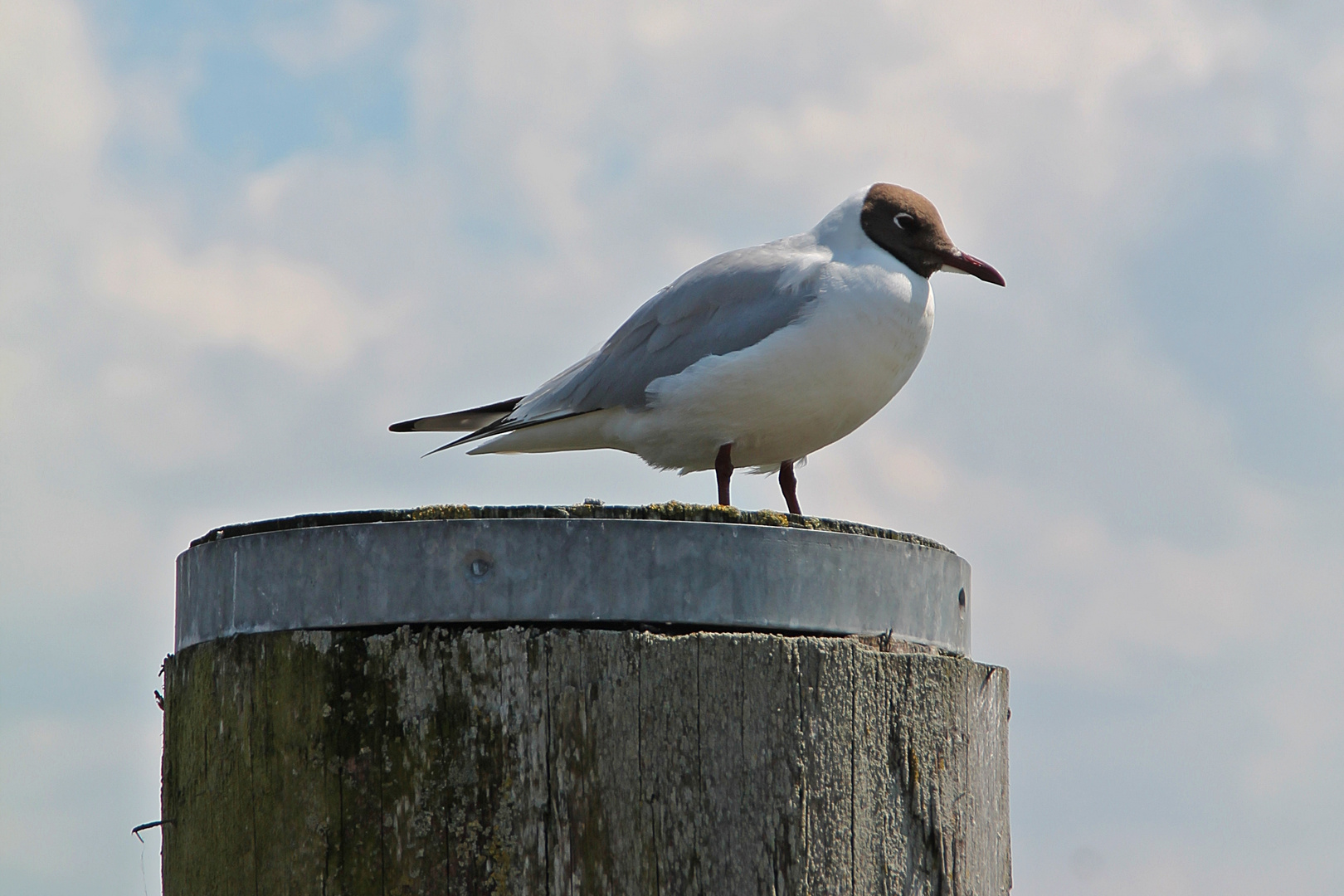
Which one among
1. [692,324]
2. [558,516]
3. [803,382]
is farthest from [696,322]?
[558,516]

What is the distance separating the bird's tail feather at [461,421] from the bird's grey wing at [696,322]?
37cm

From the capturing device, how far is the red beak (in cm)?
530

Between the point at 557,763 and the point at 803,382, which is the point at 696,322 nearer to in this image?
the point at 803,382

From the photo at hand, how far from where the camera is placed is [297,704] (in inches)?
85.6

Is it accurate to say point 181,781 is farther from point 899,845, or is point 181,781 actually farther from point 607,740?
point 899,845

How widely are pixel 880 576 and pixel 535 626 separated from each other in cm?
62

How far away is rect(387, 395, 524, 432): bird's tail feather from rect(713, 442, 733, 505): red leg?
3.58 feet

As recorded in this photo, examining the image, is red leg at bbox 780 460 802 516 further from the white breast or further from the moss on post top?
the moss on post top

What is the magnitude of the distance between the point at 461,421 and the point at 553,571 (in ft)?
11.8

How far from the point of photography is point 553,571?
2.13 metres

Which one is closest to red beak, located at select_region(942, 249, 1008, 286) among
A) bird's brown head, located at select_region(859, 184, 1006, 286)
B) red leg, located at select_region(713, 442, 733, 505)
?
bird's brown head, located at select_region(859, 184, 1006, 286)

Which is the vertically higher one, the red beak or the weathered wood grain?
the red beak

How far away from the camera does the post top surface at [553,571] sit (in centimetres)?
213

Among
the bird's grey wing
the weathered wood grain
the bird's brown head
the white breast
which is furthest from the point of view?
the bird's brown head
